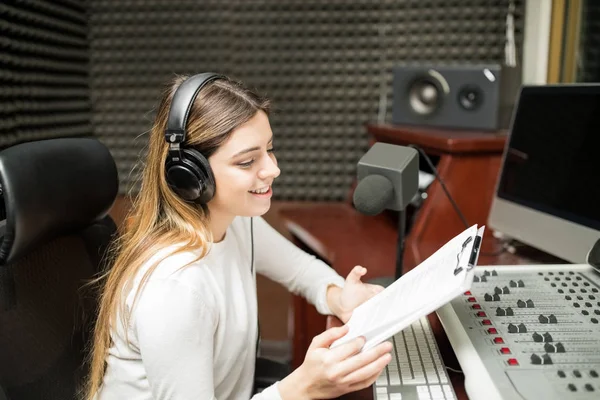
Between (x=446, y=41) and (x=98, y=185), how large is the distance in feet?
4.90

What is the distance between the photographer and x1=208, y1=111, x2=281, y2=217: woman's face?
0.90 metres

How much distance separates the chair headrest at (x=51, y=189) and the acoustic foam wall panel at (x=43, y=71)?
2.54ft

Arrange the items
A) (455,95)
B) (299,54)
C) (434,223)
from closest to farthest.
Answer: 1. (434,223)
2. (455,95)
3. (299,54)

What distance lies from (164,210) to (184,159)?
14cm

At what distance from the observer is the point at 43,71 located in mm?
1826

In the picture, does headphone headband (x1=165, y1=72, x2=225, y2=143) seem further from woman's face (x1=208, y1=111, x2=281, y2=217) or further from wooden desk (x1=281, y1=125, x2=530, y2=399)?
wooden desk (x1=281, y1=125, x2=530, y2=399)

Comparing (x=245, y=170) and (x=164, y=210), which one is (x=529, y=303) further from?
(x=164, y=210)

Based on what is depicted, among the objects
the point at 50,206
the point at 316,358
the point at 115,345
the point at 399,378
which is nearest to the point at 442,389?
the point at 399,378

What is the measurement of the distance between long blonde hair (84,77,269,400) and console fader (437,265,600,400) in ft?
1.51

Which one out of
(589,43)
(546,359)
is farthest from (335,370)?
(589,43)

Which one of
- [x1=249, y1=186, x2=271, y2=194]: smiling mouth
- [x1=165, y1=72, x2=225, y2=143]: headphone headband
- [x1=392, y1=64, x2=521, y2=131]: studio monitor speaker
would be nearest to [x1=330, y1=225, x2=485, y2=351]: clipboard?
[x1=249, y1=186, x2=271, y2=194]: smiling mouth

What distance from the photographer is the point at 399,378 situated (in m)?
0.76

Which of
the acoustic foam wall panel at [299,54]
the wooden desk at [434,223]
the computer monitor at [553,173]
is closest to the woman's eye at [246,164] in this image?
the wooden desk at [434,223]

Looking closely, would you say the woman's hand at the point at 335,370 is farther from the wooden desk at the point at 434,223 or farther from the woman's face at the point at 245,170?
the wooden desk at the point at 434,223
